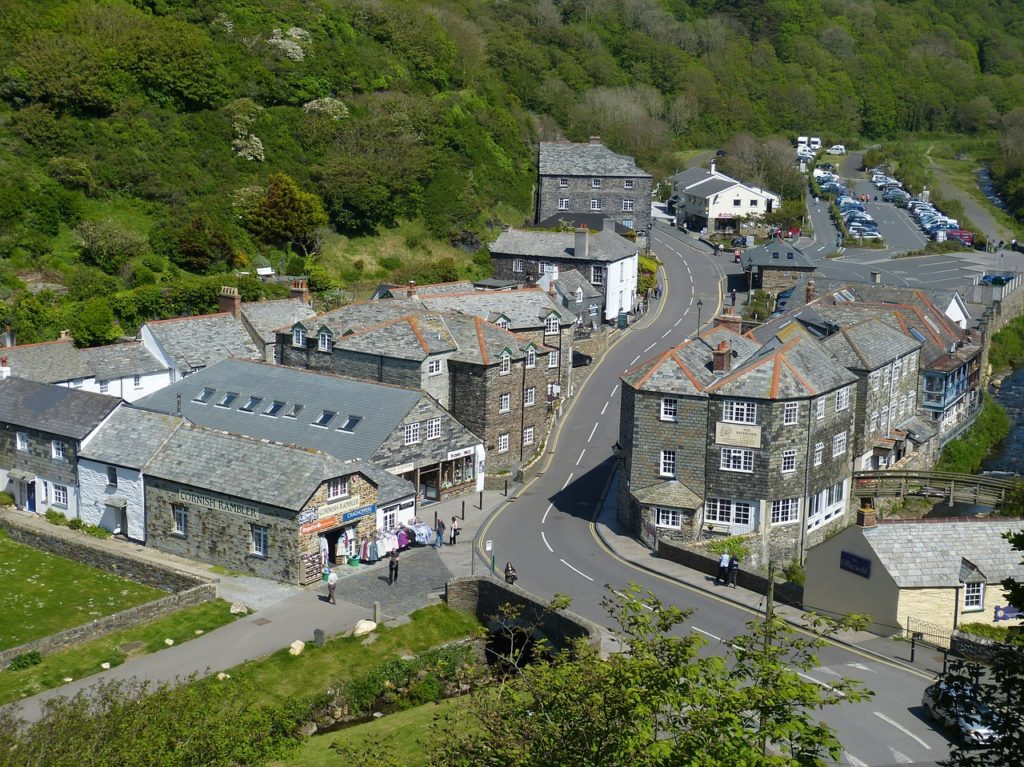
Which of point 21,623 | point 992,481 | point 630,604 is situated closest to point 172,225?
point 21,623

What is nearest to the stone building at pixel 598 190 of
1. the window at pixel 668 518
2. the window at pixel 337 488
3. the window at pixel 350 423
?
the window at pixel 350 423

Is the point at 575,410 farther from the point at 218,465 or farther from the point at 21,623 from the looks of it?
the point at 21,623

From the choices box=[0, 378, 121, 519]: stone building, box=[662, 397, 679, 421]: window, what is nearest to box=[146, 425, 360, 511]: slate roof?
box=[0, 378, 121, 519]: stone building

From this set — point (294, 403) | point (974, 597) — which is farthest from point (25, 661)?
point (974, 597)

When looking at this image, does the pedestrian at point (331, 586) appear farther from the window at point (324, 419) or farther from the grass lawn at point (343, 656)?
the window at point (324, 419)

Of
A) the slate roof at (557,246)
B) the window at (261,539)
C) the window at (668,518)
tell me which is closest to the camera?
the window at (261,539)

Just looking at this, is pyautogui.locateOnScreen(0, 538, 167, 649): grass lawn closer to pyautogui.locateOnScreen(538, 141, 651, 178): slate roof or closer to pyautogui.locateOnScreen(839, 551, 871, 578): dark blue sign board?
pyautogui.locateOnScreen(839, 551, 871, 578): dark blue sign board

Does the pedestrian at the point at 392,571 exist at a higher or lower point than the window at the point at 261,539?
lower
